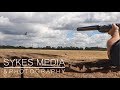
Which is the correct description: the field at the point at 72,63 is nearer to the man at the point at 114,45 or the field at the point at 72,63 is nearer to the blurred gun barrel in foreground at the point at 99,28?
the man at the point at 114,45

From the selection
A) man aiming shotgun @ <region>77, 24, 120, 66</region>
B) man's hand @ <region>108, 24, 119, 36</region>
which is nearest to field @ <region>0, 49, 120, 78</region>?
man aiming shotgun @ <region>77, 24, 120, 66</region>

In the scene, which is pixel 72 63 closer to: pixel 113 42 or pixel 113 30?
pixel 113 42

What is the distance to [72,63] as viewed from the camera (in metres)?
8.28

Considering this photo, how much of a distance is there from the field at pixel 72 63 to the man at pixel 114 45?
121 millimetres

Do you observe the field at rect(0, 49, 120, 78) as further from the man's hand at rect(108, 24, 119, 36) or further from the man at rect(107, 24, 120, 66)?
the man's hand at rect(108, 24, 119, 36)

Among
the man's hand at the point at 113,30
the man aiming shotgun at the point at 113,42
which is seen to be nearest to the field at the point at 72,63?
the man aiming shotgun at the point at 113,42

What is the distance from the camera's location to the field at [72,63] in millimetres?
8141

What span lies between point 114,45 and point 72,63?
2.94ft

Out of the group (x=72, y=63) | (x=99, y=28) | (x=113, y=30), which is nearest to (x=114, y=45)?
(x=113, y=30)
